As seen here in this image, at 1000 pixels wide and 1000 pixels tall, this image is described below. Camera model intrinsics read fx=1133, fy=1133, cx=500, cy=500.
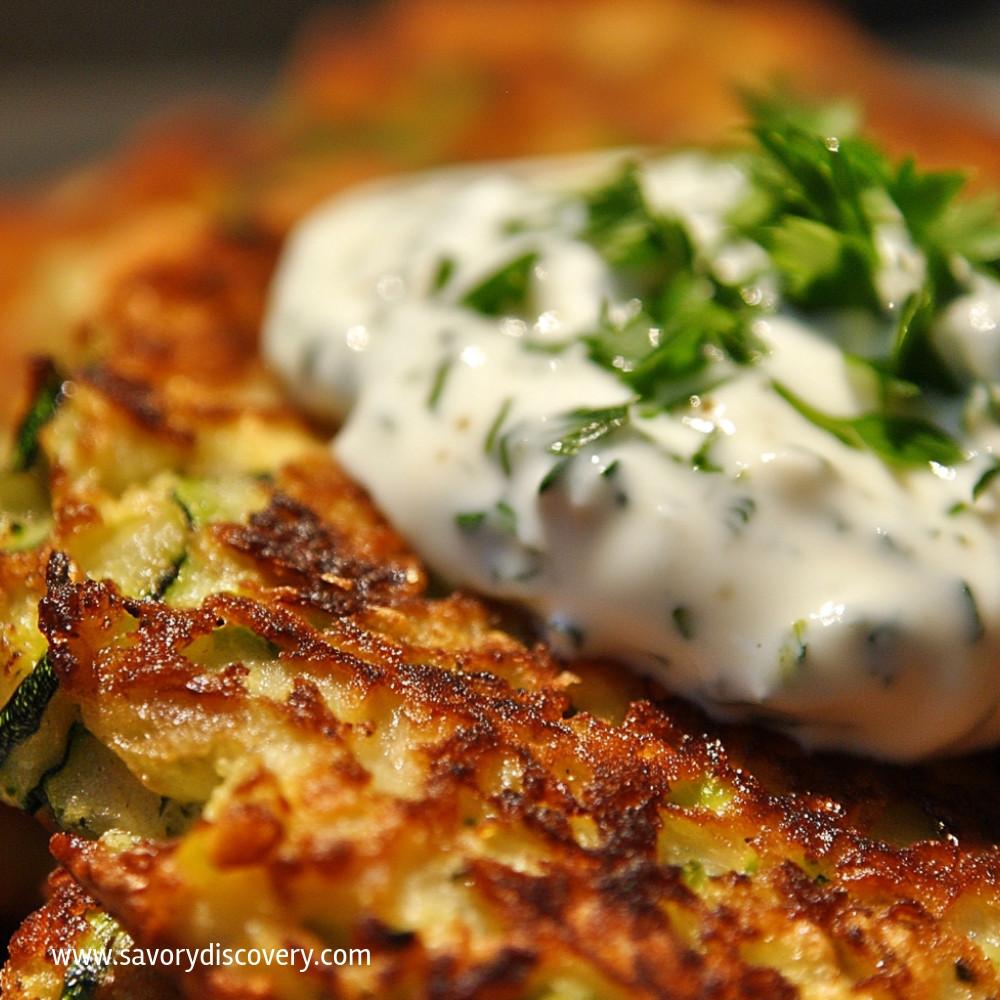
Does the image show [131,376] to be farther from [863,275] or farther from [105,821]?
[863,275]

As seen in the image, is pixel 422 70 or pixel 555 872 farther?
pixel 422 70

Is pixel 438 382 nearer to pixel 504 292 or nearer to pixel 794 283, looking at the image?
pixel 504 292

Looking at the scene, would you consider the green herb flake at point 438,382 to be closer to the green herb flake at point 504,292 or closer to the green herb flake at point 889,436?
the green herb flake at point 504,292

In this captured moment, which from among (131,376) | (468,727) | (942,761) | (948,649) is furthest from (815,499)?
(131,376)

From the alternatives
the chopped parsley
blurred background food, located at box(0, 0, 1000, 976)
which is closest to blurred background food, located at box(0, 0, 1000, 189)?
blurred background food, located at box(0, 0, 1000, 976)

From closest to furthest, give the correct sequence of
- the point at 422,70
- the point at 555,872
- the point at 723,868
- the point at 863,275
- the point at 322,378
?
1. the point at 555,872
2. the point at 723,868
3. the point at 863,275
4. the point at 322,378
5. the point at 422,70

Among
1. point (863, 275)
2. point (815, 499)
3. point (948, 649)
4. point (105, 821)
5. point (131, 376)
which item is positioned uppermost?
point (863, 275)
